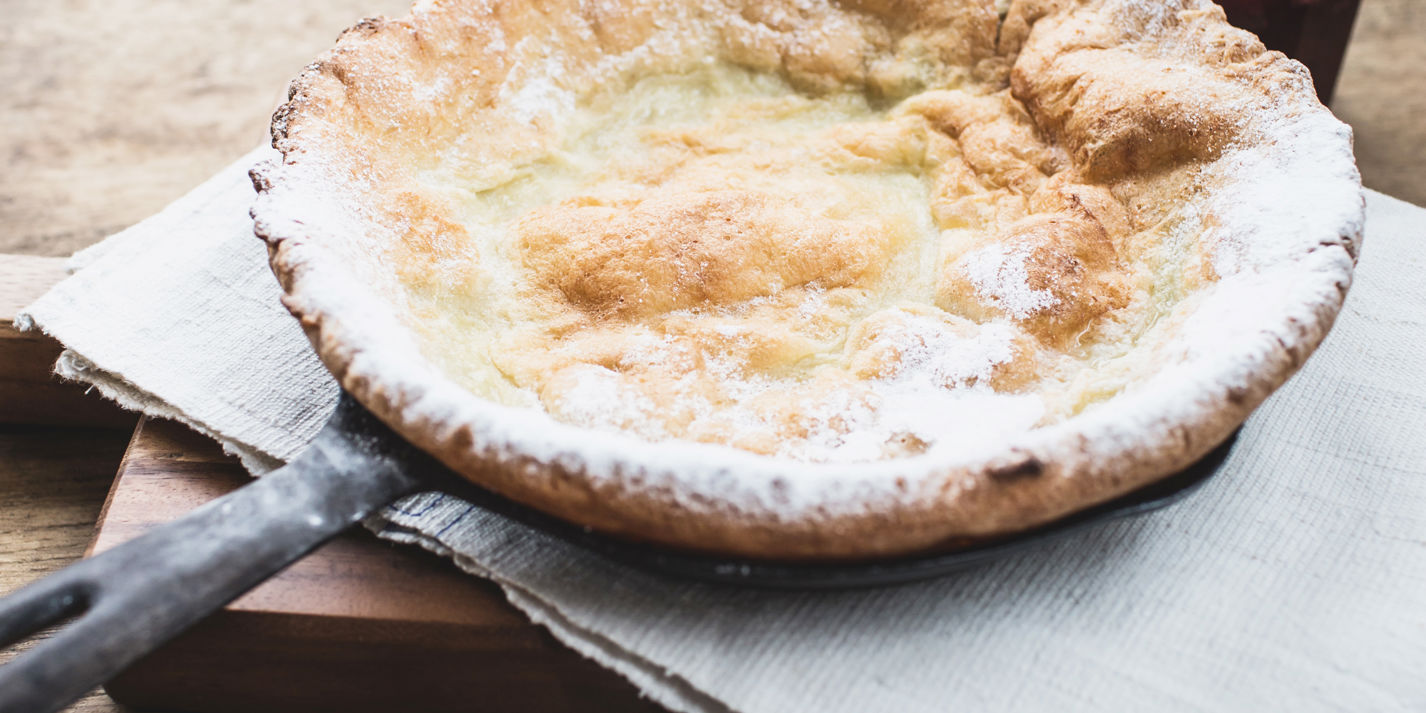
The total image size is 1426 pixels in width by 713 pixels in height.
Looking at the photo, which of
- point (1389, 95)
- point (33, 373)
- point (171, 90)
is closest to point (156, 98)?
point (171, 90)

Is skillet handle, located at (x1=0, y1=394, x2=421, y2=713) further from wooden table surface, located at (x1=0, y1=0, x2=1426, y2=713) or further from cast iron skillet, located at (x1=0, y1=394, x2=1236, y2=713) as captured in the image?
wooden table surface, located at (x1=0, y1=0, x2=1426, y2=713)

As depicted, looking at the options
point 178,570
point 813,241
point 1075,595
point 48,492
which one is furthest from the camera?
point 48,492

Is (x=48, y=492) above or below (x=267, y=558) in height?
below

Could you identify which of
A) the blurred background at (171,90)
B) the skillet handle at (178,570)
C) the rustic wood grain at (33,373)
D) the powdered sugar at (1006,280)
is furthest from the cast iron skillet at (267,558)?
the blurred background at (171,90)

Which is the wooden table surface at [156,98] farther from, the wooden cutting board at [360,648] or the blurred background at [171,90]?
the wooden cutting board at [360,648]

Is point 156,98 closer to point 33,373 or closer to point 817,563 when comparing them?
point 33,373
